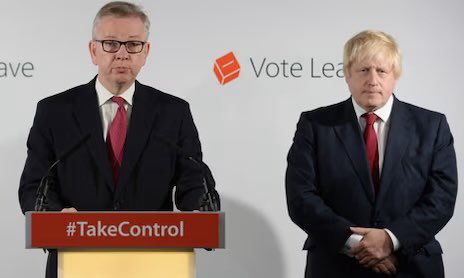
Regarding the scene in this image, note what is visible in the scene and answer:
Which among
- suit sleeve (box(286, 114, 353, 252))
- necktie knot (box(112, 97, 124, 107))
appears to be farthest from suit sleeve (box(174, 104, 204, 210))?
suit sleeve (box(286, 114, 353, 252))

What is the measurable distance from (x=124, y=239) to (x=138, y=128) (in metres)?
0.88

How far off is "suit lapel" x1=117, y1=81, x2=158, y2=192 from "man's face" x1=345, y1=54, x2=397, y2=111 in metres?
0.77

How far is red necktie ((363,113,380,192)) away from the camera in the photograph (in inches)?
114

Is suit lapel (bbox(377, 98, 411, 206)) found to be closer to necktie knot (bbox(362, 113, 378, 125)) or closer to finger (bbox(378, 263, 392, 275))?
necktie knot (bbox(362, 113, 378, 125))

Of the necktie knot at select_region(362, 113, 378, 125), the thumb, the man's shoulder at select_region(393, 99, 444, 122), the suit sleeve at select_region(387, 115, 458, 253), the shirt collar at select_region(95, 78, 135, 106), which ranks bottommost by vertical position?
the thumb

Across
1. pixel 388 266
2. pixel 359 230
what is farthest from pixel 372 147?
pixel 388 266

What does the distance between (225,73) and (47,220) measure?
1.87 m

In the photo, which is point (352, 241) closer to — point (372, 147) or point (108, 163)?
point (372, 147)

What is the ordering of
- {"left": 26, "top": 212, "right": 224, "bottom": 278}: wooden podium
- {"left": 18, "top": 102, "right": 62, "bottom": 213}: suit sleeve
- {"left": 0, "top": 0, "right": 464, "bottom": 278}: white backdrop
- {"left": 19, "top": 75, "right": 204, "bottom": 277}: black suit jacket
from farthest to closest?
1. {"left": 0, "top": 0, "right": 464, "bottom": 278}: white backdrop
2. {"left": 19, "top": 75, "right": 204, "bottom": 277}: black suit jacket
3. {"left": 18, "top": 102, "right": 62, "bottom": 213}: suit sleeve
4. {"left": 26, "top": 212, "right": 224, "bottom": 278}: wooden podium

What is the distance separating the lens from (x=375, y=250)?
2740mm

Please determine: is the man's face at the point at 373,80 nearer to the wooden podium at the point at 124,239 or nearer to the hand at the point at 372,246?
the hand at the point at 372,246

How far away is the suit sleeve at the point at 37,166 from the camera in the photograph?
2737 mm

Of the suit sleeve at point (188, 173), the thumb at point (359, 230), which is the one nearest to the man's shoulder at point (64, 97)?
the suit sleeve at point (188, 173)

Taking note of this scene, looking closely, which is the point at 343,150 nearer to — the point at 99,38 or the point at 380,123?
the point at 380,123
